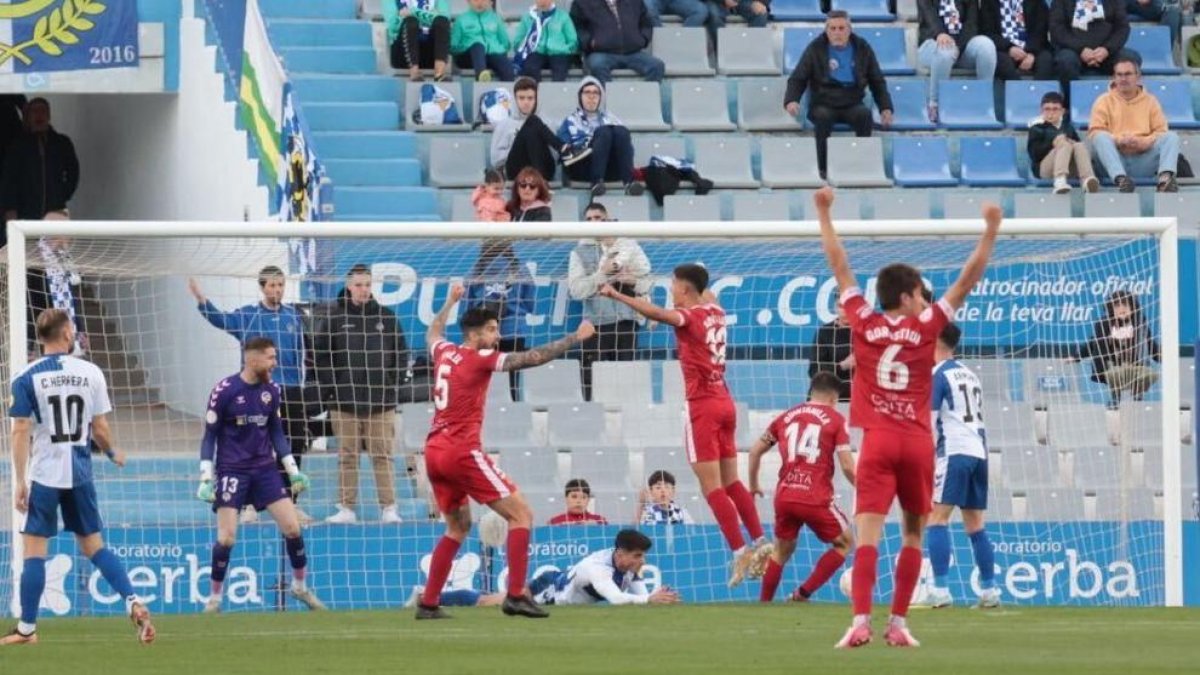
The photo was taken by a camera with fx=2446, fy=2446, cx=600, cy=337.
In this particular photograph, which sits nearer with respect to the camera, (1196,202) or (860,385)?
(860,385)

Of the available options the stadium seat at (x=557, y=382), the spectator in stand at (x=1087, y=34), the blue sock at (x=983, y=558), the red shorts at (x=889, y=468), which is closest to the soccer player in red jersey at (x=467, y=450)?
the blue sock at (x=983, y=558)

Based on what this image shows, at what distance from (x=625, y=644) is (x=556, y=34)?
1039cm

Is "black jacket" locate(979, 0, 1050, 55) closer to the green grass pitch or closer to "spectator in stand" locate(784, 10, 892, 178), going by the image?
"spectator in stand" locate(784, 10, 892, 178)

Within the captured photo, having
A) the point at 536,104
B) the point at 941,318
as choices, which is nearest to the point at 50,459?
the point at 941,318

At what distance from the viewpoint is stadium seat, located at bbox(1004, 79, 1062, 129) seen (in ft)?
73.3

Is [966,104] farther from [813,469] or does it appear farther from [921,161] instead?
[813,469]

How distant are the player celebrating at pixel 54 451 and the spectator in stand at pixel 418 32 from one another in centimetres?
860

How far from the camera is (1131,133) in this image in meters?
21.5

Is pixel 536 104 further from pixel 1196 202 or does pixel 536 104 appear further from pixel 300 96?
pixel 1196 202

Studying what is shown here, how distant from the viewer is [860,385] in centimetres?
1137

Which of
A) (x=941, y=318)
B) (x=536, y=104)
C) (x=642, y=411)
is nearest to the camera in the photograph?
(x=941, y=318)

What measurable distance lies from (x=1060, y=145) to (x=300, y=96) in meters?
6.65

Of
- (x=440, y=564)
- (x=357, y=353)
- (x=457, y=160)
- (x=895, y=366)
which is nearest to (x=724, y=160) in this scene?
(x=457, y=160)

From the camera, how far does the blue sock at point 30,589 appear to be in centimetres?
1295
